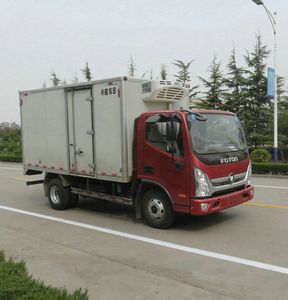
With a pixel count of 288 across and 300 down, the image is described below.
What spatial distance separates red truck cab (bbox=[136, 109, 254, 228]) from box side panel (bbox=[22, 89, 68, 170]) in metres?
2.46

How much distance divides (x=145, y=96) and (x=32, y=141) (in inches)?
151

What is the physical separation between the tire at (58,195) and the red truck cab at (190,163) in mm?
2613

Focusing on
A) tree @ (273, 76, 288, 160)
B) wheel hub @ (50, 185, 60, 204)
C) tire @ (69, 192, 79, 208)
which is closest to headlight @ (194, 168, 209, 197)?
tire @ (69, 192, 79, 208)

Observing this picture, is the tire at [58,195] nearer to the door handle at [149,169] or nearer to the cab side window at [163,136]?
the door handle at [149,169]

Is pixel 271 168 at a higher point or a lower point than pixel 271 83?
lower

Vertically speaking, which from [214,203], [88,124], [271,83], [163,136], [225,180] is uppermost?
[271,83]

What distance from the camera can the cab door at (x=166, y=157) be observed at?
721 cm

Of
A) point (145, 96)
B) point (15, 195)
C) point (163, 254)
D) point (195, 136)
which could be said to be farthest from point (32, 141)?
point (163, 254)

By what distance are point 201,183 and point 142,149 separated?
4.78ft

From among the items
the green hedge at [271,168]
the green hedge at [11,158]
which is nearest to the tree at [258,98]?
the green hedge at [271,168]

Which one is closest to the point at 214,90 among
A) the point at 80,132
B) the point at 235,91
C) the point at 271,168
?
the point at 235,91

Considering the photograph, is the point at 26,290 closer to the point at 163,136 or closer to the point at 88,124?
the point at 163,136

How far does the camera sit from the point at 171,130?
720cm

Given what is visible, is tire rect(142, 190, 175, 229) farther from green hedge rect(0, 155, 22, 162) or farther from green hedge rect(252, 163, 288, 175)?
green hedge rect(0, 155, 22, 162)
